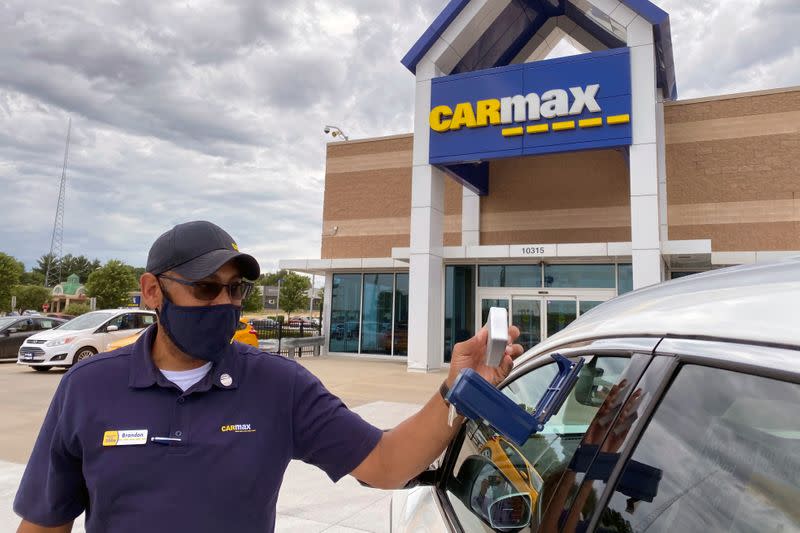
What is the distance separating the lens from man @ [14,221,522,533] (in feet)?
4.93

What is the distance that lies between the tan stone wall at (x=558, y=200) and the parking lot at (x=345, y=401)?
5.78 metres

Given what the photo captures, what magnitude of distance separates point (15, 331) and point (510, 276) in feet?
49.9

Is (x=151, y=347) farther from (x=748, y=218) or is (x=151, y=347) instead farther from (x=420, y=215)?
(x=748, y=218)

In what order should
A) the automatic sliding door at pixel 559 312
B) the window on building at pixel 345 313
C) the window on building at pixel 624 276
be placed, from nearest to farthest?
1. the window on building at pixel 624 276
2. the automatic sliding door at pixel 559 312
3. the window on building at pixel 345 313

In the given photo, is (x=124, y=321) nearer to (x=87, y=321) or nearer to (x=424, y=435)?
(x=87, y=321)

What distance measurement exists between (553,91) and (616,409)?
14.0 metres

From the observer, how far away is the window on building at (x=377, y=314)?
18359mm

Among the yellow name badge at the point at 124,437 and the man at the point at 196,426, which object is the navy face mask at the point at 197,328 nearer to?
the man at the point at 196,426

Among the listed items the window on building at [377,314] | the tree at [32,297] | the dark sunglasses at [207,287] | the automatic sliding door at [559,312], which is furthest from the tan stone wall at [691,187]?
the tree at [32,297]

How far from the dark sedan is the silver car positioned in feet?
62.1

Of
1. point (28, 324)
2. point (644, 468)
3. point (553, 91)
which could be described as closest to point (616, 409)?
point (644, 468)

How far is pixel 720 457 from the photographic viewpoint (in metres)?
0.95

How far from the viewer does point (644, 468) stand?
40.7 inches

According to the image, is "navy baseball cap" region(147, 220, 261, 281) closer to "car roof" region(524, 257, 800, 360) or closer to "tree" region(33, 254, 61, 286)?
"car roof" region(524, 257, 800, 360)
